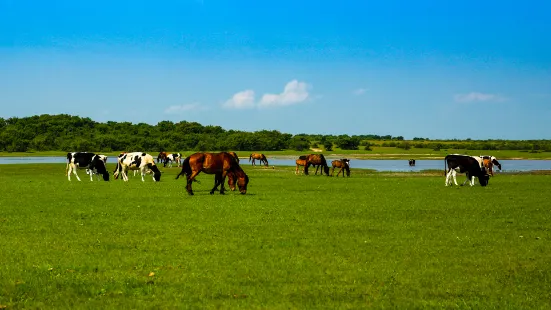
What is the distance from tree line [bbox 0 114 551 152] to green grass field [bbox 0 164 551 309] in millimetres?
129065

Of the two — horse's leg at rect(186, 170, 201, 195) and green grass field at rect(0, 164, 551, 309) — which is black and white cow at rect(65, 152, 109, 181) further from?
green grass field at rect(0, 164, 551, 309)

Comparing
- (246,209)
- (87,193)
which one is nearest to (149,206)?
(246,209)

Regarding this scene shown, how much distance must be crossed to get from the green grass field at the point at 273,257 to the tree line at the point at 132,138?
423 ft

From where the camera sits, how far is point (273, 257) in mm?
11414

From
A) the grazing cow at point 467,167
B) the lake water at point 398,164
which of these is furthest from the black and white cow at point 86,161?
the lake water at point 398,164

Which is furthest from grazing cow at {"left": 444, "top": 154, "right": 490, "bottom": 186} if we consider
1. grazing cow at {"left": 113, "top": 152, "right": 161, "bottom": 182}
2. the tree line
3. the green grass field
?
the tree line

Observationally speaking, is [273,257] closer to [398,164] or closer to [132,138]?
[398,164]

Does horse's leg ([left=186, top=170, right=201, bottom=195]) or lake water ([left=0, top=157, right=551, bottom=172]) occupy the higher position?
horse's leg ([left=186, top=170, right=201, bottom=195])

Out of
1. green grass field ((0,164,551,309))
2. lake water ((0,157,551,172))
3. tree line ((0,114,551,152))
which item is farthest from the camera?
tree line ((0,114,551,152))

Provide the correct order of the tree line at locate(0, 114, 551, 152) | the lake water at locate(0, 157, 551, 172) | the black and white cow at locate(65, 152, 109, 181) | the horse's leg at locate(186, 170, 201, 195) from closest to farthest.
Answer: the horse's leg at locate(186, 170, 201, 195), the black and white cow at locate(65, 152, 109, 181), the lake water at locate(0, 157, 551, 172), the tree line at locate(0, 114, 551, 152)

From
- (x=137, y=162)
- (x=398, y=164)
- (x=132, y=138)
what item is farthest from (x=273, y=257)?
(x=132, y=138)

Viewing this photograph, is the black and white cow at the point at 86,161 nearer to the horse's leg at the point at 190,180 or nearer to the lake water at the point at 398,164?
the horse's leg at the point at 190,180

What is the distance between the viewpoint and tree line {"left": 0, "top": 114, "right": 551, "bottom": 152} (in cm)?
14350

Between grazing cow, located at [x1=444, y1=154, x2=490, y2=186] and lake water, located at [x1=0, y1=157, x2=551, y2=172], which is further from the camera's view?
lake water, located at [x1=0, y1=157, x2=551, y2=172]
